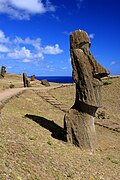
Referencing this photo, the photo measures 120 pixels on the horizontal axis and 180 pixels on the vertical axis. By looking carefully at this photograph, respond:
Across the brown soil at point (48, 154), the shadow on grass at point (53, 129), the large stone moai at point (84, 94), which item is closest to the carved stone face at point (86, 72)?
the large stone moai at point (84, 94)

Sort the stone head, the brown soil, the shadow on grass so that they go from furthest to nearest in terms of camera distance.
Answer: the shadow on grass < the stone head < the brown soil

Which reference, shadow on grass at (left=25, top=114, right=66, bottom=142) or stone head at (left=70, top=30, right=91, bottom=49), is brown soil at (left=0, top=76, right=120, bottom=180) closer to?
shadow on grass at (left=25, top=114, right=66, bottom=142)

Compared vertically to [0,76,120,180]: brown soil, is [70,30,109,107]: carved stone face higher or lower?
higher

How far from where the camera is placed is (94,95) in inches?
451

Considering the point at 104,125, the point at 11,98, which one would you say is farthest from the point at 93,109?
the point at 11,98

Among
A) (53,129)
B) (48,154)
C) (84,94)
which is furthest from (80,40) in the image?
(48,154)

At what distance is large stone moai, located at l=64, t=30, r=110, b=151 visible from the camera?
11445 millimetres

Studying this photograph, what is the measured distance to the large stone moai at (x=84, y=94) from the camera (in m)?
11.4

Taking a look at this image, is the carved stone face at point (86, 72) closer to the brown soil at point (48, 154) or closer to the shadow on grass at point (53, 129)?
the shadow on grass at point (53, 129)

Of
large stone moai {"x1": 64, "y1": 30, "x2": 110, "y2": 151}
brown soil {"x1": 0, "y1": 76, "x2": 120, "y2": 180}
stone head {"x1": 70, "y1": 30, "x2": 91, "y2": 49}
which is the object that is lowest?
brown soil {"x1": 0, "y1": 76, "x2": 120, "y2": 180}

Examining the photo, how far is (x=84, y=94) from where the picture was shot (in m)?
11.5

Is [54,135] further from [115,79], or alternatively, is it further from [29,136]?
[115,79]

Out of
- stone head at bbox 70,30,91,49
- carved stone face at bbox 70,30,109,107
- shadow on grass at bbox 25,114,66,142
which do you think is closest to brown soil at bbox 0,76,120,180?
shadow on grass at bbox 25,114,66,142

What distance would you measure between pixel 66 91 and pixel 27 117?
13.3 meters
